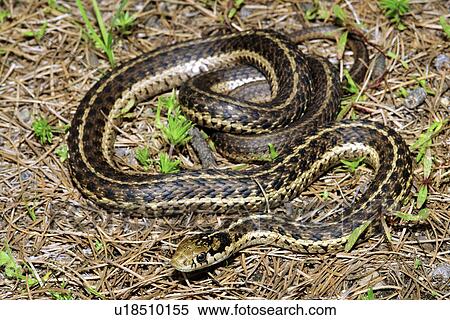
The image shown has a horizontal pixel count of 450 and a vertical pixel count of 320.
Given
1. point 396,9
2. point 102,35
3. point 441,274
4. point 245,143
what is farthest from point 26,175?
point 396,9

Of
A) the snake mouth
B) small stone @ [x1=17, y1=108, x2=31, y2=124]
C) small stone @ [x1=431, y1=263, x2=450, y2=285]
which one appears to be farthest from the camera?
small stone @ [x1=17, y1=108, x2=31, y2=124]

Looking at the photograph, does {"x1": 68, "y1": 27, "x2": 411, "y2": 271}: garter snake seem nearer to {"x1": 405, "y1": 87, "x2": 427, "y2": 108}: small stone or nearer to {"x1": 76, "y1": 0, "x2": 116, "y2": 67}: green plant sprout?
{"x1": 76, "y1": 0, "x2": 116, "y2": 67}: green plant sprout

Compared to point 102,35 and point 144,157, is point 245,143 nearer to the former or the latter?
point 144,157

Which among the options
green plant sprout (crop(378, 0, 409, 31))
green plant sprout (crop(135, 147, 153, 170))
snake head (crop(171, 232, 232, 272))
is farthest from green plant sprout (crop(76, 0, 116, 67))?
green plant sprout (crop(378, 0, 409, 31))

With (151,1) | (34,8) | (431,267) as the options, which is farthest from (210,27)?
(431,267)

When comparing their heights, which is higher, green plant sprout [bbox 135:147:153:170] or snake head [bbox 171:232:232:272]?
green plant sprout [bbox 135:147:153:170]

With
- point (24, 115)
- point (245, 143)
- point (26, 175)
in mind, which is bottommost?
point (26, 175)

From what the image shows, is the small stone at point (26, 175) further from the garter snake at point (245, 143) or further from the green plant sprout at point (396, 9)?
the green plant sprout at point (396, 9)
